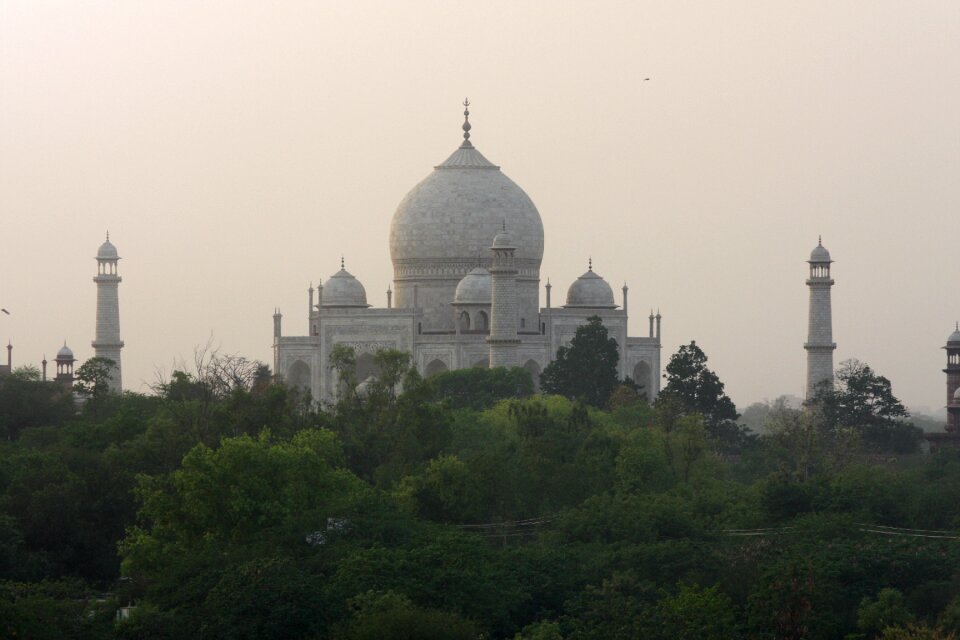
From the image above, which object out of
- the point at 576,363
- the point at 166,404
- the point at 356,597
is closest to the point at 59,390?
the point at 166,404

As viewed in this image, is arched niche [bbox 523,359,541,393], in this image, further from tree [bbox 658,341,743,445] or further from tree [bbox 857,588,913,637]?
tree [bbox 857,588,913,637]

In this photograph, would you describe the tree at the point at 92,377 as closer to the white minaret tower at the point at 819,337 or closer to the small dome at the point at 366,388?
the small dome at the point at 366,388

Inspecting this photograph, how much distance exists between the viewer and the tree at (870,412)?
61750 millimetres

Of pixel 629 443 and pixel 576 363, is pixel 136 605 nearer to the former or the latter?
pixel 629 443

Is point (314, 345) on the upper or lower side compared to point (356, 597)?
upper

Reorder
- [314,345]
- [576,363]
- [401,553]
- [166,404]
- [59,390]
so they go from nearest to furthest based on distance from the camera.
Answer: [401,553] < [166,404] < [59,390] < [576,363] < [314,345]

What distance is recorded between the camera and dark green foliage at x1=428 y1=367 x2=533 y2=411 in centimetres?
6047

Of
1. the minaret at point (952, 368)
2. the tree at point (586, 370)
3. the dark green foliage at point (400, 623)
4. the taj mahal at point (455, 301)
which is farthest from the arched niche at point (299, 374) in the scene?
the dark green foliage at point (400, 623)

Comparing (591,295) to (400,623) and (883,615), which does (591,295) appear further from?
(400,623)

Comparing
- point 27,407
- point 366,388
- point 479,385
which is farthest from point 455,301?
point 27,407

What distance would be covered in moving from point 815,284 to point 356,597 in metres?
35.9

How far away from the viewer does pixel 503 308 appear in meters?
63.4

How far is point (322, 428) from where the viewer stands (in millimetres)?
45000

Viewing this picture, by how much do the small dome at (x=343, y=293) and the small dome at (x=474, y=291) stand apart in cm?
384
